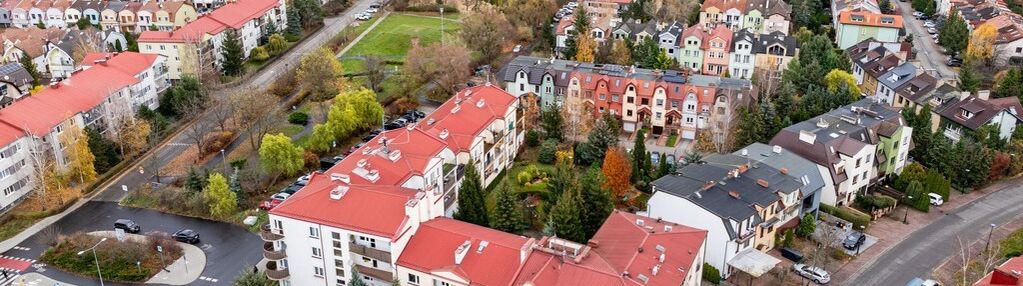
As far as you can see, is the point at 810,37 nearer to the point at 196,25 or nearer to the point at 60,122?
the point at 196,25

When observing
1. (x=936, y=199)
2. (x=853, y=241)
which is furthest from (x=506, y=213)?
(x=936, y=199)

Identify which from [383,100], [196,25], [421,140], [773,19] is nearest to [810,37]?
[773,19]

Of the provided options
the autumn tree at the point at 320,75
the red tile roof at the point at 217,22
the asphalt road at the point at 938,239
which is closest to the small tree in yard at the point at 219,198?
the autumn tree at the point at 320,75

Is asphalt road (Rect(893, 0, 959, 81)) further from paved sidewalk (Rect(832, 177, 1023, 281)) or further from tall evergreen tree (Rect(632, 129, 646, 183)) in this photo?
tall evergreen tree (Rect(632, 129, 646, 183))

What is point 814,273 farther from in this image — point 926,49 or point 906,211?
point 926,49

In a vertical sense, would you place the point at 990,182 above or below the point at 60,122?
below
